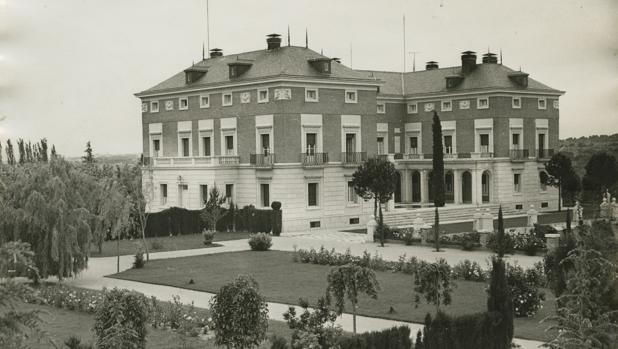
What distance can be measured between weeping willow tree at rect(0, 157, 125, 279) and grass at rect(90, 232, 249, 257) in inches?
247

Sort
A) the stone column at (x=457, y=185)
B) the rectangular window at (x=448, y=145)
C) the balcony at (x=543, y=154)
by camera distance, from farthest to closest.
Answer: the rectangular window at (x=448, y=145), the balcony at (x=543, y=154), the stone column at (x=457, y=185)

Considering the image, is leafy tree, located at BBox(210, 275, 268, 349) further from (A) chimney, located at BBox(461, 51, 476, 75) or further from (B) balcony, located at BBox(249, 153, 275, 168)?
(A) chimney, located at BBox(461, 51, 476, 75)

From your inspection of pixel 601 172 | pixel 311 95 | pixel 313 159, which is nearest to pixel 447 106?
pixel 601 172

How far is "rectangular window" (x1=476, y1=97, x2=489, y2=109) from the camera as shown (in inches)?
1880

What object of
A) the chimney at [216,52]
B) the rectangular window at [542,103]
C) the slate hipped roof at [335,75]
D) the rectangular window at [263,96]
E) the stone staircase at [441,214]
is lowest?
the stone staircase at [441,214]

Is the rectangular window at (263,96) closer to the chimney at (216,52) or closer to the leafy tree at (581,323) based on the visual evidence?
the chimney at (216,52)

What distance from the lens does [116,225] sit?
1003 inches

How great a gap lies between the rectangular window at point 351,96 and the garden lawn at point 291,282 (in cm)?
1434

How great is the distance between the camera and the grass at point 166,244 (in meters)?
31.1

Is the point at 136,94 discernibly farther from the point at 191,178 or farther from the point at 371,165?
the point at 371,165

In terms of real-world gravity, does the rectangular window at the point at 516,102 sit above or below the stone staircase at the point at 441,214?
above

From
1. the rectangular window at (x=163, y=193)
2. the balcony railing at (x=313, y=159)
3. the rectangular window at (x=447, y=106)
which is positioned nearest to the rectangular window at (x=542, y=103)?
the rectangular window at (x=447, y=106)

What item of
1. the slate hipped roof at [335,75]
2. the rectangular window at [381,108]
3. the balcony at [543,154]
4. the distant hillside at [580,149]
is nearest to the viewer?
the slate hipped roof at [335,75]

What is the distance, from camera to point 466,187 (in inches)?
1967
